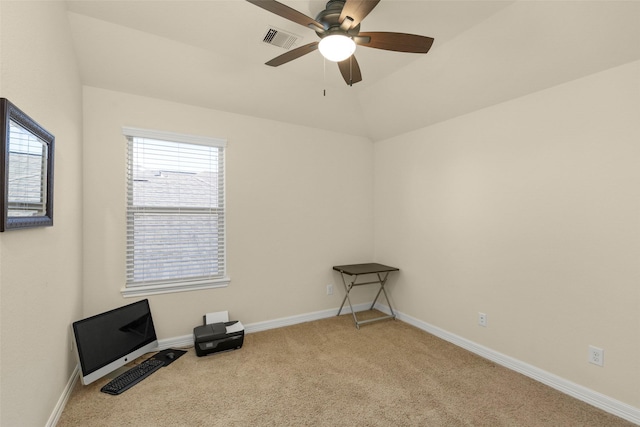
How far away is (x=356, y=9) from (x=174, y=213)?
238cm

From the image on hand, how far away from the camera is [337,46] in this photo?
174 cm

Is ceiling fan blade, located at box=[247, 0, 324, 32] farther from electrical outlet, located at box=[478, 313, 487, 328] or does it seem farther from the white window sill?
electrical outlet, located at box=[478, 313, 487, 328]

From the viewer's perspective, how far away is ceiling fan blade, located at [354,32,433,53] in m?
1.78

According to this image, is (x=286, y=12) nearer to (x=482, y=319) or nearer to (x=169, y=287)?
(x=169, y=287)

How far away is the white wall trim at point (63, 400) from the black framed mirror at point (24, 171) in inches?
45.7

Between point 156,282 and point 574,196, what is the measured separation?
358cm

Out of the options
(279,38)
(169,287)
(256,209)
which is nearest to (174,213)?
(169,287)

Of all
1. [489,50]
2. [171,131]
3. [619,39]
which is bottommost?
[171,131]

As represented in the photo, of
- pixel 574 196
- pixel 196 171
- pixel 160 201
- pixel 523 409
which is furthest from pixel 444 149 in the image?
pixel 160 201

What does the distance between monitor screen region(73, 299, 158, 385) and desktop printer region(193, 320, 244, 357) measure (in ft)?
1.36

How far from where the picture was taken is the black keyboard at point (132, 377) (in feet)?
7.13

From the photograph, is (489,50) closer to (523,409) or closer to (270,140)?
(270,140)

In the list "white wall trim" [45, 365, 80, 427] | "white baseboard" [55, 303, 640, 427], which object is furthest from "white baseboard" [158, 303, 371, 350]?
"white wall trim" [45, 365, 80, 427]

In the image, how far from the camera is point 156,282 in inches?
113
